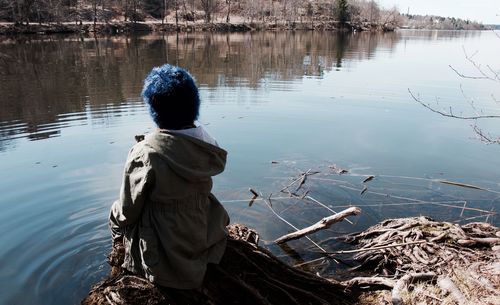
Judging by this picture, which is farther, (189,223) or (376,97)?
(376,97)

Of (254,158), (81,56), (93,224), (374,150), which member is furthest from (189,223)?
(81,56)

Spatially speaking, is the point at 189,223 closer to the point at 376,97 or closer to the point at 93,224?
the point at 93,224

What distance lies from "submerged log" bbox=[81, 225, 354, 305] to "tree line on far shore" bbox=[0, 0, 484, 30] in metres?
58.0

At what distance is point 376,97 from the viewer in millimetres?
17469

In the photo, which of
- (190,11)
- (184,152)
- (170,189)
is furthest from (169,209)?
(190,11)

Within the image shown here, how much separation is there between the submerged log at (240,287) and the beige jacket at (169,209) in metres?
0.15

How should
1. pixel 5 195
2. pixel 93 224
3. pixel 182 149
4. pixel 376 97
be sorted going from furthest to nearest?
pixel 376 97
pixel 5 195
pixel 93 224
pixel 182 149

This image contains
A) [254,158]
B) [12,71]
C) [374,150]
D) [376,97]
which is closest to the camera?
[254,158]

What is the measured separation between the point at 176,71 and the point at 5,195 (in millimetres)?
6246

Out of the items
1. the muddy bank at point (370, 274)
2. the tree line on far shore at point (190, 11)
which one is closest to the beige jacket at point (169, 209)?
the muddy bank at point (370, 274)

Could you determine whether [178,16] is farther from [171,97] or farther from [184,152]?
[184,152]

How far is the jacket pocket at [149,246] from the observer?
9.84 feet

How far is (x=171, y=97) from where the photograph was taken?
113 inches

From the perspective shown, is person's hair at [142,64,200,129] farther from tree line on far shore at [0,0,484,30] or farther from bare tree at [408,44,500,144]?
tree line on far shore at [0,0,484,30]
